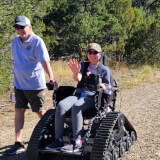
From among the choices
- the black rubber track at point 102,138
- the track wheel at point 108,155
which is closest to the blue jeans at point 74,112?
the black rubber track at point 102,138

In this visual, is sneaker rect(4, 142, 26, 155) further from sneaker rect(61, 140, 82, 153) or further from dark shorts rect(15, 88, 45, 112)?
sneaker rect(61, 140, 82, 153)

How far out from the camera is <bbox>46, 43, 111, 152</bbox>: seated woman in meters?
4.22

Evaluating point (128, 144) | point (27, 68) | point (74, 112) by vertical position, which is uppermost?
point (27, 68)

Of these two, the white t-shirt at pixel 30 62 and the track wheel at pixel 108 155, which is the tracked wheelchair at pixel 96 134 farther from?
the white t-shirt at pixel 30 62

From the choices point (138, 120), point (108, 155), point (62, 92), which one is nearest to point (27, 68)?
point (62, 92)

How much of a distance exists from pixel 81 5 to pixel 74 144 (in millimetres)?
18105

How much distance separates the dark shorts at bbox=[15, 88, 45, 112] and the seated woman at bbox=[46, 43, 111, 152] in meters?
0.60

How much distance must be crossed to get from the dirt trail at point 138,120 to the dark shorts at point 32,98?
27.3 inches

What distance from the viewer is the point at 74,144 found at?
4.15 meters

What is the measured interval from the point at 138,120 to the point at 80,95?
231 cm

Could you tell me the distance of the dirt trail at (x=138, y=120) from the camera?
4824 millimetres

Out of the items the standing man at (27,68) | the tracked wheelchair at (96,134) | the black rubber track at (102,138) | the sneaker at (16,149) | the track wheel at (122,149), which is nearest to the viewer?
the black rubber track at (102,138)

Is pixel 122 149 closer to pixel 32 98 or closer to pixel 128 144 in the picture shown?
pixel 128 144

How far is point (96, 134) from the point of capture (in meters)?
4.13
